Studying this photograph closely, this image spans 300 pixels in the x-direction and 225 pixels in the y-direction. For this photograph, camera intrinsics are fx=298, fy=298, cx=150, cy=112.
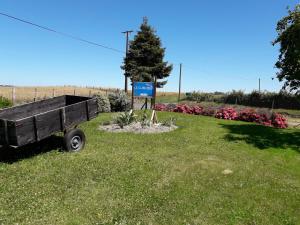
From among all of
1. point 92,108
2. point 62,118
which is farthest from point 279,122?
point 62,118

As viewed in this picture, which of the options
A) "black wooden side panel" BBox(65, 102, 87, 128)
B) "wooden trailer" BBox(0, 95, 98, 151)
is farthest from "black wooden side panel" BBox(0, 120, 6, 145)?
"black wooden side panel" BBox(65, 102, 87, 128)

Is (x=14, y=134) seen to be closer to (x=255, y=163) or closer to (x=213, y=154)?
(x=213, y=154)

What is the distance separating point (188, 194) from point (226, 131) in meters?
8.90

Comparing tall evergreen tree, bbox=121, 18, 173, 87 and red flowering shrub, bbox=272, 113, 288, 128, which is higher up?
tall evergreen tree, bbox=121, 18, 173, 87

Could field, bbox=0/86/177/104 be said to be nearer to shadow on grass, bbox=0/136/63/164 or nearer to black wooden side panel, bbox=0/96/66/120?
black wooden side panel, bbox=0/96/66/120

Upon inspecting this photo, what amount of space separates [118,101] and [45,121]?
15159 mm

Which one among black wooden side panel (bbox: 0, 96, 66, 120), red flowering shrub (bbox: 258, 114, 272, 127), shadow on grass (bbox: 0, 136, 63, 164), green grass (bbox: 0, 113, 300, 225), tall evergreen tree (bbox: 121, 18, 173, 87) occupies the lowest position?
green grass (bbox: 0, 113, 300, 225)

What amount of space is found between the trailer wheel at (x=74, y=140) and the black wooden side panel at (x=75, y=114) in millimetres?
300

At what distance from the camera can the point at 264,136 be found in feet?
48.3

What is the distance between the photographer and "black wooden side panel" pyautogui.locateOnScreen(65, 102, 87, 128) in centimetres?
1002

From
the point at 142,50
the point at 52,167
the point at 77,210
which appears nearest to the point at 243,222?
the point at 77,210

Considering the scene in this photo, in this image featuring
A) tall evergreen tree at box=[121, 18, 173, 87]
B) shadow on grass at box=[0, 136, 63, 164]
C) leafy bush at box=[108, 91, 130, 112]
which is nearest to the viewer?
shadow on grass at box=[0, 136, 63, 164]

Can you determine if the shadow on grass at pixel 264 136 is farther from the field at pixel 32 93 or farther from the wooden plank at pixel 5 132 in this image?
the field at pixel 32 93

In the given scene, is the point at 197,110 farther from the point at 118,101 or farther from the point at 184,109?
the point at 118,101
